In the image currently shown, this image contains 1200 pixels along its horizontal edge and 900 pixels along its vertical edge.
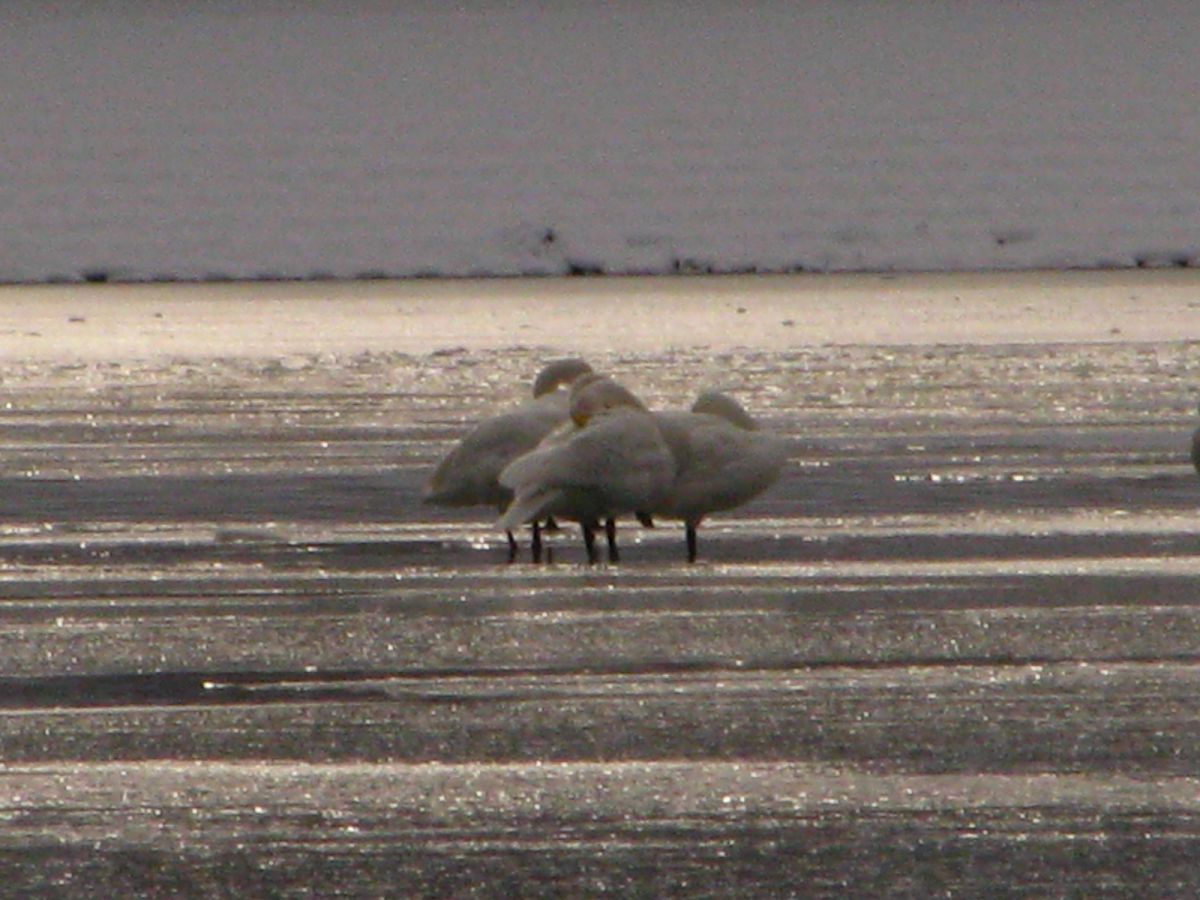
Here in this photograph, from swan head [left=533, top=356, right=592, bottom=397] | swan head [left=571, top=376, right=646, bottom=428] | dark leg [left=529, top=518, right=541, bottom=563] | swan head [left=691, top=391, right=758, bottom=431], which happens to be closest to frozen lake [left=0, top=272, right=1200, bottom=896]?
dark leg [left=529, top=518, right=541, bottom=563]

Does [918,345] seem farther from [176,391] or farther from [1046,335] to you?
[176,391]

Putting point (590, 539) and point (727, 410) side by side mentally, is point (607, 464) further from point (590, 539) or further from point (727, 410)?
point (727, 410)

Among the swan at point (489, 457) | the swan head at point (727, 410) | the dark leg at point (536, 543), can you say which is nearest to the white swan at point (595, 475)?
the dark leg at point (536, 543)

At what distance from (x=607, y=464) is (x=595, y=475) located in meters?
0.06

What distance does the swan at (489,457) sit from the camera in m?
11.5

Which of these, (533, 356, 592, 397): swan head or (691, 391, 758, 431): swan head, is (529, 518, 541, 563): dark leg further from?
(533, 356, 592, 397): swan head

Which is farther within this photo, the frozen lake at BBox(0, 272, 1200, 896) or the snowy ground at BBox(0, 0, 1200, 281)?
the snowy ground at BBox(0, 0, 1200, 281)

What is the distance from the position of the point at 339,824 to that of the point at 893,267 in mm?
25555

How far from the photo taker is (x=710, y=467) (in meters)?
10.9

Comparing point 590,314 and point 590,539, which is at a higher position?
point 590,539

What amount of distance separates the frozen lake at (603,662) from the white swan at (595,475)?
0.80 feet

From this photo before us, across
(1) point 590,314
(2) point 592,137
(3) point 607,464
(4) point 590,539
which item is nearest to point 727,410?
(4) point 590,539

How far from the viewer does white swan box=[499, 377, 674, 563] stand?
10.4 meters

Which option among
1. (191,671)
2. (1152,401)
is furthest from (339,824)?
(1152,401)
